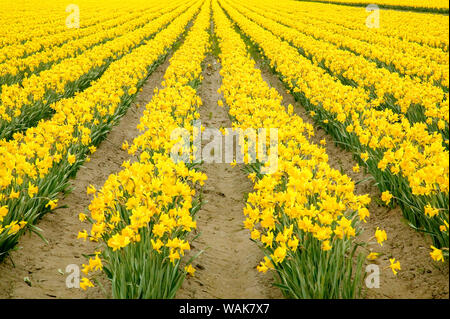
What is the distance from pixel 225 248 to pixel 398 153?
247 cm

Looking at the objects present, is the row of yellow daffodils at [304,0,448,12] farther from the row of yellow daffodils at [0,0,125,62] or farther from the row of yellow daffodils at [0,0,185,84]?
the row of yellow daffodils at [0,0,185,84]

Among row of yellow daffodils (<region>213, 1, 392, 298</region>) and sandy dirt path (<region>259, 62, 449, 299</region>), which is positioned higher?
row of yellow daffodils (<region>213, 1, 392, 298</region>)

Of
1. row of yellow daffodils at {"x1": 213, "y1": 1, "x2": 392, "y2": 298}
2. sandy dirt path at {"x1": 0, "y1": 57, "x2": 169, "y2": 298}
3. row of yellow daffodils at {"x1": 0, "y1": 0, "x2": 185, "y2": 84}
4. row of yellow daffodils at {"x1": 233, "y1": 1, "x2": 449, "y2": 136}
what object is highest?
row of yellow daffodils at {"x1": 0, "y1": 0, "x2": 185, "y2": 84}

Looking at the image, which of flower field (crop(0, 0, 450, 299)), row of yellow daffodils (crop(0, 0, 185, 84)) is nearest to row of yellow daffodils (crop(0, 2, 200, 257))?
Answer: flower field (crop(0, 0, 450, 299))

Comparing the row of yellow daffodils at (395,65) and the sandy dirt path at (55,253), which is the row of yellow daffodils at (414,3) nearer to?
the row of yellow daffodils at (395,65)

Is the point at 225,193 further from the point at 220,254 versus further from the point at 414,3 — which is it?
the point at 414,3

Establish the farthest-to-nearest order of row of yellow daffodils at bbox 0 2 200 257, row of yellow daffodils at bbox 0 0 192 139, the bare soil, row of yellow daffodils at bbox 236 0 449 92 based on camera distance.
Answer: row of yellow daffodils at bbox 236 0 449 92 → row of yellow daffodils at bbox 0 0 192 139 → row of yellow daffodils at bbox 0 2 200 257 → the bare soil

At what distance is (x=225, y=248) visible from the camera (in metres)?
4.88

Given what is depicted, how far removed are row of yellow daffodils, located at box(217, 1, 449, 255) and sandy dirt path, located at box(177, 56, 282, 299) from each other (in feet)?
6.21

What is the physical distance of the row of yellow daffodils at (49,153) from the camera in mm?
4438

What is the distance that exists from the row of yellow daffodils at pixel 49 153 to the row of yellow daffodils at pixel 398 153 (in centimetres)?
401

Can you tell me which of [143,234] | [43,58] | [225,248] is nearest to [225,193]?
[225,248]

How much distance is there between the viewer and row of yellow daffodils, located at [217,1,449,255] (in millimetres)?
3885
